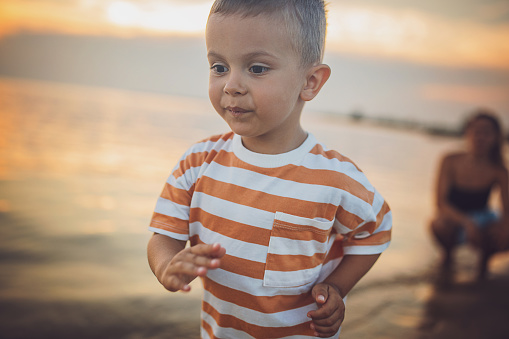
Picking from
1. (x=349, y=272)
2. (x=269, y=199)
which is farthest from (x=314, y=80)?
(x=349, y=272)

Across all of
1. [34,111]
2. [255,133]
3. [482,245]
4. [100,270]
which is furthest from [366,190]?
[34,111]

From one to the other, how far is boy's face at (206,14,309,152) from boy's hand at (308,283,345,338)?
0.63 metres

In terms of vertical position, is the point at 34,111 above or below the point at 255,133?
above

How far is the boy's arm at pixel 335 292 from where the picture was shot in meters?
1.44

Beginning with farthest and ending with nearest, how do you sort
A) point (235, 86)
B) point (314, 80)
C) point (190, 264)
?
point (314, 80)
point (235, 86)
point (190, 264)

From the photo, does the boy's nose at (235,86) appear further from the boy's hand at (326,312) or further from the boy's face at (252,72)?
the boy's hand at (326,312)

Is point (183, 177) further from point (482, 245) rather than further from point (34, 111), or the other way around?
point (34, 111)

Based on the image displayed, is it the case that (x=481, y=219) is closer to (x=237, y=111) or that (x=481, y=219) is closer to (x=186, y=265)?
(x=237, y=111)

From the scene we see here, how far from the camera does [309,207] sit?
1.45m

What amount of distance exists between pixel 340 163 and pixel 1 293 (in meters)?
2.91

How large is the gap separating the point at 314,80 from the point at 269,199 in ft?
1.65

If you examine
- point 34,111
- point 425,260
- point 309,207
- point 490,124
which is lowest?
point 425,260

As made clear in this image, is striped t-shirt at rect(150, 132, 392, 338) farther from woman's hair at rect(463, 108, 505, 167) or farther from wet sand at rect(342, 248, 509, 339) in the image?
woman's hair at rect(463, 108, 505, 167)

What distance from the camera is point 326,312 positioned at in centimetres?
143
